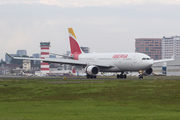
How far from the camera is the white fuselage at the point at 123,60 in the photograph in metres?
62.7


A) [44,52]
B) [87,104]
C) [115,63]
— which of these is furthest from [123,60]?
[44,52]

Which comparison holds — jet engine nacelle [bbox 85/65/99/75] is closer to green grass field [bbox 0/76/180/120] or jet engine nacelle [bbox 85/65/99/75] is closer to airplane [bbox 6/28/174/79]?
airplane [bbox 6/28/174/79]

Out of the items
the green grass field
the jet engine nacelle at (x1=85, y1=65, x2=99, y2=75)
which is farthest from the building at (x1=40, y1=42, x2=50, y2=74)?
the green grass field

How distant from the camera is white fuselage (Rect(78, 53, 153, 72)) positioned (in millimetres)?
62719

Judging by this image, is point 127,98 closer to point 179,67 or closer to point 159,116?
point 159,116

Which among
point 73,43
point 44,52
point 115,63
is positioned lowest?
point 115,63

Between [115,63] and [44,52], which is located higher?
[44,52]

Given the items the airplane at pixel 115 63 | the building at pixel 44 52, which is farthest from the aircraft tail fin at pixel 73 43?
the building at pixel 44 52

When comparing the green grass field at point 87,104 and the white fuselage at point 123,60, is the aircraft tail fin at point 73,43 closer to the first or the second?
the white fuselage at point 123,60

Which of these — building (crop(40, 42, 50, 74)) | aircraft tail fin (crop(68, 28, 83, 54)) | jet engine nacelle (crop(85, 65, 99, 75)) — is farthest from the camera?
building (crop(40, 42, 50, 74))

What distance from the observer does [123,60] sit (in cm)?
6538

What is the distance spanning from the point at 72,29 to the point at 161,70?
57.1 metres

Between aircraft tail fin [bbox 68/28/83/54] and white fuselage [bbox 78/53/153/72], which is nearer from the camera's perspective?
white fuselage [bbox 78/53/153/72]

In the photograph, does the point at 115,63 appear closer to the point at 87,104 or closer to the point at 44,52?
the point at 87,104
